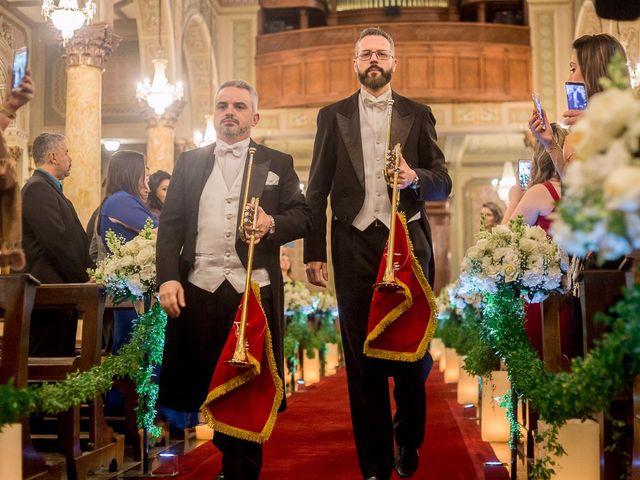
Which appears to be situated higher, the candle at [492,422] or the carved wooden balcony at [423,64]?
the carved wooden balcony at [423,64]

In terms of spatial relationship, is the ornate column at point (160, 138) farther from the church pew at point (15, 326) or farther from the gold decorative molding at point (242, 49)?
the church pew at point (15, 326)

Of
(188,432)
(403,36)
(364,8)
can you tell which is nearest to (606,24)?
(403,36)

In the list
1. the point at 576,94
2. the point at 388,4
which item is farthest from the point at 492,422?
the point at 388,4

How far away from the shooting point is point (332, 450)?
6.13 meters

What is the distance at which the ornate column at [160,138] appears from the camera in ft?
53.5

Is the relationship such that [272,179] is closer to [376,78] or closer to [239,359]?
[376,78]

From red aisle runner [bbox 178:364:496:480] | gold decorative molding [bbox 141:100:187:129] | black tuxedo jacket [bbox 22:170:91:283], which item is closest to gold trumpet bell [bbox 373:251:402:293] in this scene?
red aisle runner [bbox 178:364:496:480]

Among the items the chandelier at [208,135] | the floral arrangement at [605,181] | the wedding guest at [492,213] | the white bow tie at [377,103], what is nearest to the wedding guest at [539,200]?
the white bow tie at [377,103]

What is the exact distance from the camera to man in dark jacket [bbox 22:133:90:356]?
552 centimetres

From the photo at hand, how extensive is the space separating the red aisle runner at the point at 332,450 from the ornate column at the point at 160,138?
8269mm

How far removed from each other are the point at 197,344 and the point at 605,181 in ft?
8.10

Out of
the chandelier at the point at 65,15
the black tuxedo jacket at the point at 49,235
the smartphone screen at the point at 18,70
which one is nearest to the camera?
the smartphone screen at the point at 18,70

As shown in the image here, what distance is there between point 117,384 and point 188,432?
1.07m

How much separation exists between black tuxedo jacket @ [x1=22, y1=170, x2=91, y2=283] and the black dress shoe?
236 cm
